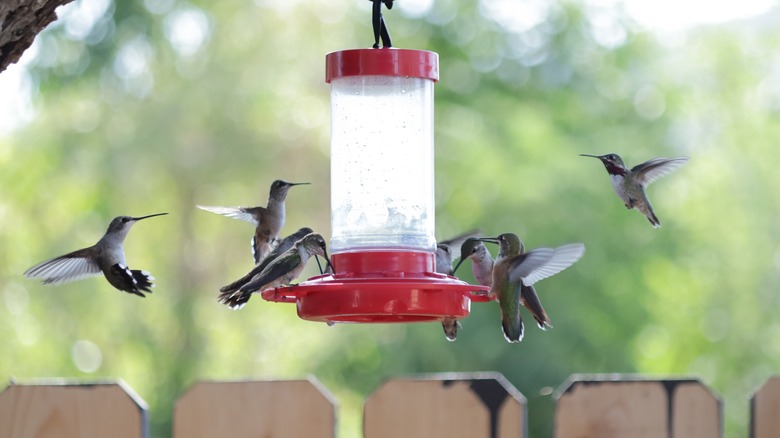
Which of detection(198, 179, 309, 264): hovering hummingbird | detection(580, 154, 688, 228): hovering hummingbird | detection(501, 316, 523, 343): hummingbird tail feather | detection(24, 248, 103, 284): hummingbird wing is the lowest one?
detection(501, 316, 523, 343): hummingbird tail feather

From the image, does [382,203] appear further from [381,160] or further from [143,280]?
[143,280]

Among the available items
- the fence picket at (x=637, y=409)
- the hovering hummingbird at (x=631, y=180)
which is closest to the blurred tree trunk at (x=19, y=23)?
the fence picket at (x=637, y=409)

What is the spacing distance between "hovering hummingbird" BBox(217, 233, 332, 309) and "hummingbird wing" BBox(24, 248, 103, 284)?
2.70 ft

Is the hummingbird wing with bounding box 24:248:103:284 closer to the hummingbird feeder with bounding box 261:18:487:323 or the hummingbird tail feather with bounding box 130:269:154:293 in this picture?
the hummingbird tail feather with bounding box 130:269:154:293

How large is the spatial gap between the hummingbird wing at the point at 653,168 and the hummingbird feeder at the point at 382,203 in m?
1.02

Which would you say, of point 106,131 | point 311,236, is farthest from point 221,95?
point 311,236

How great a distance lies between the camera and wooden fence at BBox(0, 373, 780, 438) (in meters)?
3.14

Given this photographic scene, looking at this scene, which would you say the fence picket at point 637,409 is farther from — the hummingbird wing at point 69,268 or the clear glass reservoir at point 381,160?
the hummingbird wing at point 69,268

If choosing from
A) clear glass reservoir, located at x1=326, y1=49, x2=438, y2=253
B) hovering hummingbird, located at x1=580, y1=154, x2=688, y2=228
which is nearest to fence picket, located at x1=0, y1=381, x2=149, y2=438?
clear glass reservoir, located at x1=326, y1=49, x2=438, y2=253

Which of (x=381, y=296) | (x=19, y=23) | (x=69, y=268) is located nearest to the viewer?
(x=19, y=23)

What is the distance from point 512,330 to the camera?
3494 millimetres

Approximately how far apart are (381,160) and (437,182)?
27.1ft

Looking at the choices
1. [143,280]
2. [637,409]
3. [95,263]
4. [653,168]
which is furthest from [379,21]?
[653,168]

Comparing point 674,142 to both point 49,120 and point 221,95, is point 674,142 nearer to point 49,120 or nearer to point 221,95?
point 221,95
